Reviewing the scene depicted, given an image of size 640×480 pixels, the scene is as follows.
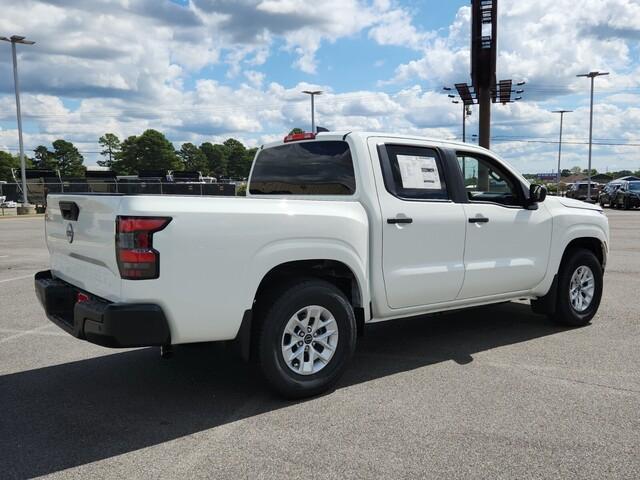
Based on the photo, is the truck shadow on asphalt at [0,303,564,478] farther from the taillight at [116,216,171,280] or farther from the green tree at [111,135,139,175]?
the green tree at [111,135,139,175]

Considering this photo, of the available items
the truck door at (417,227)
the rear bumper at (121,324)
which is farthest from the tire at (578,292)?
the rear bumper at (121,324)

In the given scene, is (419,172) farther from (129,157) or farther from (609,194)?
(129,157)

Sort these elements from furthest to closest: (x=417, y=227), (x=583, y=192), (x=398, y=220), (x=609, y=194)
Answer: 1. (x=583, y=192)
2. (x=609, y=194)
3. (x=417, y=227)
4. (x=398, y=220)

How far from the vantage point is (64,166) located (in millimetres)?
123375

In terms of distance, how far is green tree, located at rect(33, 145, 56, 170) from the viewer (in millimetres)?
117675

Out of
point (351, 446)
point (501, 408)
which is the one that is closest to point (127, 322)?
point (351, 446)

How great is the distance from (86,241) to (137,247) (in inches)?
26.2

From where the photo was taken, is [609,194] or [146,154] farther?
[146,154]

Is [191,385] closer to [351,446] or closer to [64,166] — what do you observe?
[351,446]

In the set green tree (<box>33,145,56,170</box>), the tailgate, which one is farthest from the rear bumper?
green tree (<box>33,145,56,170</box>)

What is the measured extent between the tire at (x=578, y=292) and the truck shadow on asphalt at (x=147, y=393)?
21 centimetres

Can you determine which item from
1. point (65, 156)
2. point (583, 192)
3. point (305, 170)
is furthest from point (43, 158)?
point (305, 170)

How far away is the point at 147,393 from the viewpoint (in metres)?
4.36

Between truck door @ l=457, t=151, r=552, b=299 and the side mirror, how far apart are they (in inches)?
3.1
